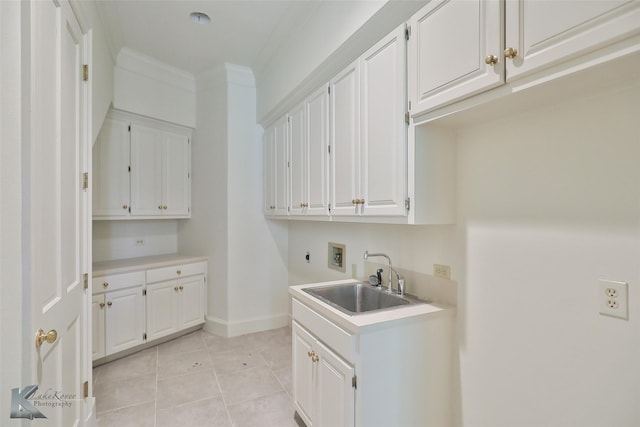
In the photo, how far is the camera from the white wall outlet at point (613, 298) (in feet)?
3.48

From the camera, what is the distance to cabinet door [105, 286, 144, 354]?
2.78 metres

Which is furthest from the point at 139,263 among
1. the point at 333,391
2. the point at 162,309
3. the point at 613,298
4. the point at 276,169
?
the point at 613,298

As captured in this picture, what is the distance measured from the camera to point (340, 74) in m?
2.07

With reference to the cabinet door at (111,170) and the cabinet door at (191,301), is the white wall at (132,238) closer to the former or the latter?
the cabinet door at (111,170)

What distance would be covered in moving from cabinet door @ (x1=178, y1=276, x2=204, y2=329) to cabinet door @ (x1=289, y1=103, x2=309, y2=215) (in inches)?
59.9

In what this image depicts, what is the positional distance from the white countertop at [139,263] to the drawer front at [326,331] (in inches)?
73.3

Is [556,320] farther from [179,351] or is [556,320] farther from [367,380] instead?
[179,351]

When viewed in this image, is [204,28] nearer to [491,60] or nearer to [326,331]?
[491,60]

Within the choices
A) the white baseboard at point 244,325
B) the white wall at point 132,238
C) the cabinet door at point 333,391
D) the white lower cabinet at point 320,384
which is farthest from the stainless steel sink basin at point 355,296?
the white wall at point 132,238

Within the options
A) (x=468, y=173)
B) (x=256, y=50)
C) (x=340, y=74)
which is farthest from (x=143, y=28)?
(x=468, y=173)

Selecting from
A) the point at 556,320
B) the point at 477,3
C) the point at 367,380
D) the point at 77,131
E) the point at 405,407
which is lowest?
the point at 405,407

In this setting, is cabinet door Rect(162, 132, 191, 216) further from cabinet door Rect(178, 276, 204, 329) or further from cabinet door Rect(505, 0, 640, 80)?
cabinet door Rect(505, 0, 640, 80)

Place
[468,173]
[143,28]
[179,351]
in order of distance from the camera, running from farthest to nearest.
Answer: [179,351] → [143,28] → [468,173]

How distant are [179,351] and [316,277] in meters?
1.56
